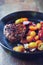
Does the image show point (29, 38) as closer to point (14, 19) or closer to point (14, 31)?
point (14, 31)

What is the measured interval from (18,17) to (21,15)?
31 millimetres

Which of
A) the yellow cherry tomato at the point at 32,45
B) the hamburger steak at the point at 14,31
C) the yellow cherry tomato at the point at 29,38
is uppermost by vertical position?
the hamburger steak at the point at 14,31

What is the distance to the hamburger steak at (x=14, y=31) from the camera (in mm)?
1219

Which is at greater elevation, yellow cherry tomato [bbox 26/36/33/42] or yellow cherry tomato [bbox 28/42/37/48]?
yellow cherry tomato [bbox 26/36/33/42]

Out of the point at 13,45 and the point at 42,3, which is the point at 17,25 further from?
the point at 42,3

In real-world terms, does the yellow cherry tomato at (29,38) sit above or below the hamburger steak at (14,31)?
below

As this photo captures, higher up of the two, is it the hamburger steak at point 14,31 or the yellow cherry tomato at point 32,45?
the hamburger steak at point 14,31

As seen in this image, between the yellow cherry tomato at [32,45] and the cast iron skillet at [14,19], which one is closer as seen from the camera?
the cast iron skillet at [14,19]

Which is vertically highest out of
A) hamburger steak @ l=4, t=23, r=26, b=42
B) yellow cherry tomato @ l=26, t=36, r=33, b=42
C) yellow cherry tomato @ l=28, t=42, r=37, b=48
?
hamburger steak @ l=4, t=23, r=26, b=42

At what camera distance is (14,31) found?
126 centimetres

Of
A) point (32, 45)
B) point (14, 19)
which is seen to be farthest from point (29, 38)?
point (14, 19)

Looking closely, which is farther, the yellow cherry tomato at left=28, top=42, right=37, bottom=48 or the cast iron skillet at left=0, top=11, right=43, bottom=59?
the yellow cherry tomato at left=28, top=42, right=37, bottom=48

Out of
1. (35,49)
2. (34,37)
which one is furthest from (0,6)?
(35,49)

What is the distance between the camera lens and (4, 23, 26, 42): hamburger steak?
122cm
